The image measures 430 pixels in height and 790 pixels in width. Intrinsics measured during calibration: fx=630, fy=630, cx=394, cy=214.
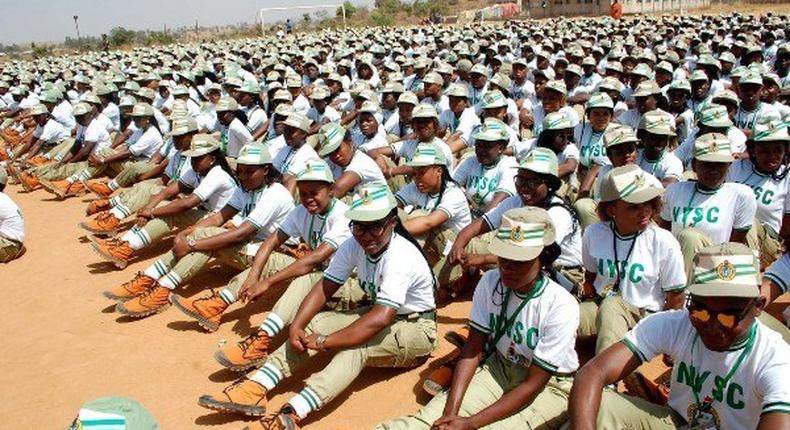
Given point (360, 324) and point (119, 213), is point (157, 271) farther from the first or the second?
point (360, 324)

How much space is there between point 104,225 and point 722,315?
7.80 m

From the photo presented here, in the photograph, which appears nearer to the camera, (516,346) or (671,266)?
(516,346)

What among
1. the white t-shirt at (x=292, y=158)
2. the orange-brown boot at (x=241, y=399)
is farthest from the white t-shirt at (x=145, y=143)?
the orange-brown boot at (x=241, y=399)

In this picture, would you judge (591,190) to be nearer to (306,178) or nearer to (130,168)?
(306,178)

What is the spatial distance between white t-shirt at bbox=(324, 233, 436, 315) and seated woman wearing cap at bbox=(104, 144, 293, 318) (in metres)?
1.68

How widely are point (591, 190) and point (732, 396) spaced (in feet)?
13.7

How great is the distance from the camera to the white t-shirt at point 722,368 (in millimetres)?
2795

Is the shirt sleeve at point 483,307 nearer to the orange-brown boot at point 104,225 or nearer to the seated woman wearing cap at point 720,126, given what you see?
the seated woman wearing cap at point 720,126

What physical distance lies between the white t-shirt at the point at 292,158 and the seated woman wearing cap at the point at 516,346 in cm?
426

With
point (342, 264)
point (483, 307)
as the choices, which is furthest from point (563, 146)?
point (483, 307)

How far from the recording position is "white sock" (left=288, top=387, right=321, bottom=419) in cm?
414

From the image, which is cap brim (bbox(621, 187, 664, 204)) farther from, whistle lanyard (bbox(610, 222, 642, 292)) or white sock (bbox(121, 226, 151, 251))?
white sock (bbox(121, 226, 151, 251))

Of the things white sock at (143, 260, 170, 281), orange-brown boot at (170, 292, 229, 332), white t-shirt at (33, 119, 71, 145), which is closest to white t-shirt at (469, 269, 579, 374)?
orange-brown boot at (170, 292, 229, 332)

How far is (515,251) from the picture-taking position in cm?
344
